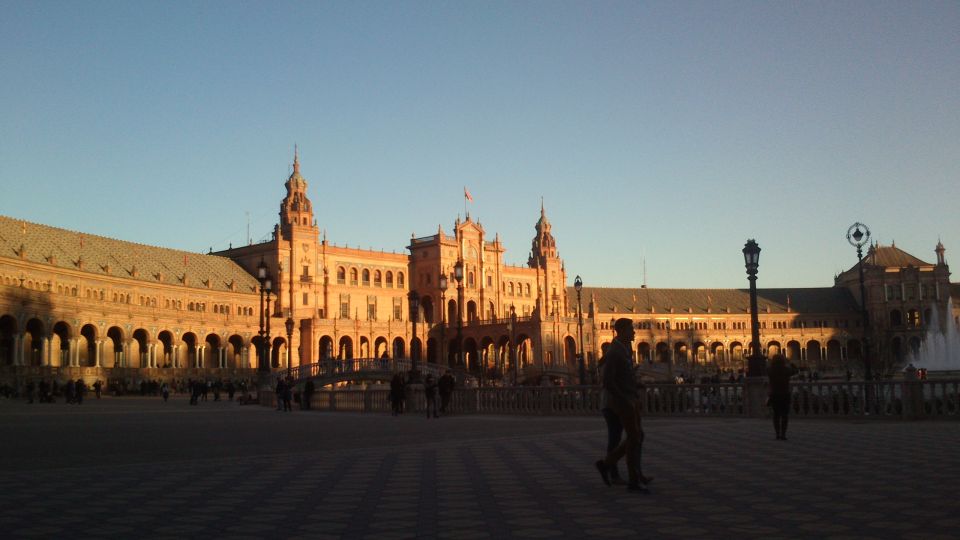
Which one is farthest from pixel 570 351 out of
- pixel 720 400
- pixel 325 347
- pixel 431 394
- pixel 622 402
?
pixel 622 402

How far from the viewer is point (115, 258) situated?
82.2 metres

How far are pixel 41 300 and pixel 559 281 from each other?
7626 centimetres

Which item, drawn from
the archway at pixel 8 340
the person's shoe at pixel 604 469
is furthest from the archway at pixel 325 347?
the person's shoe at pixel 604 469

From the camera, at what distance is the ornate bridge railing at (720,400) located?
2164cm

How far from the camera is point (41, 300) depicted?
6322 centimetres

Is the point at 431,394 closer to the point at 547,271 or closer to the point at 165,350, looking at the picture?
the point at 165,350

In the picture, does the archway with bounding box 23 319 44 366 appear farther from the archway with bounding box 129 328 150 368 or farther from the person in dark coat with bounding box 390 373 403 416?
the person in dark coat with bounding box 390 373 403 416

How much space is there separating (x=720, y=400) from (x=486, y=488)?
1547 cm

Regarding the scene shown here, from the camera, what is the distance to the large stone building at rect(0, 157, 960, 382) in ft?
227

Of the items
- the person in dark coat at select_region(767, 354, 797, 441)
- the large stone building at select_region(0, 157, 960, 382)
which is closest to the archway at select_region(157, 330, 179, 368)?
the large stone building at select_region(0, 157, 960, 382)

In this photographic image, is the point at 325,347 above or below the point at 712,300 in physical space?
below

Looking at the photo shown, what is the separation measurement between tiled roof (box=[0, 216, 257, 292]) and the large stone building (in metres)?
0.21

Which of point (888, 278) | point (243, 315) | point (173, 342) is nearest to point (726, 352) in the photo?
point (888, 278)

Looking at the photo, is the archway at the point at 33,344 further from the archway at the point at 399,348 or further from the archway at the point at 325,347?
the archway at the point at 399,348
